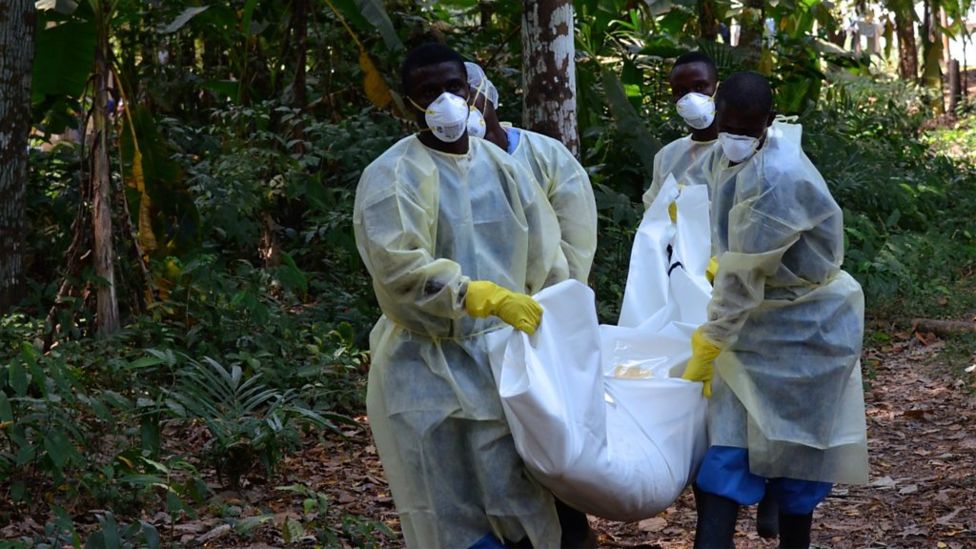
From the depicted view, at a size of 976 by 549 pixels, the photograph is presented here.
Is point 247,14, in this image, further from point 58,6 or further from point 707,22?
point 707,22

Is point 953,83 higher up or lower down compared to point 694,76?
lower down

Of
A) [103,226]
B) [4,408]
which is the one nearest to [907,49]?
[103,226]

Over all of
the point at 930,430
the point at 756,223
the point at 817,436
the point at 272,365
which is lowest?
the point at 930,430

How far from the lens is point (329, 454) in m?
6.12

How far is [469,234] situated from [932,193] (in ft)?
29.0

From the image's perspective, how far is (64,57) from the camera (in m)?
7.16

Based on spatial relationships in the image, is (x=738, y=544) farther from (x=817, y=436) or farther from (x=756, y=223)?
(x=756, y=223)

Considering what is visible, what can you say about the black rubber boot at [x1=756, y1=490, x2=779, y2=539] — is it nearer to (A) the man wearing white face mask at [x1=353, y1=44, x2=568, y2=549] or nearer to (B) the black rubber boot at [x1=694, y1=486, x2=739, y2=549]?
(B) the black rubber boot at [x1=694, y1=486, x2=739, y2=549]

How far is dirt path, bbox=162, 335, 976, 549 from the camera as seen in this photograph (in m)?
4.92

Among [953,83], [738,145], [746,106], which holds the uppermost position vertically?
[746,106]

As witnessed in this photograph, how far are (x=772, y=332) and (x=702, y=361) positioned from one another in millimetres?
237

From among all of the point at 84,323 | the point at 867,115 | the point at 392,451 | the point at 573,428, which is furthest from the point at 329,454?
the point at 867,115

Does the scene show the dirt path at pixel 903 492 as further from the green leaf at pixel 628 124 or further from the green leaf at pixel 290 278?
the green leaf at pixel 290 278

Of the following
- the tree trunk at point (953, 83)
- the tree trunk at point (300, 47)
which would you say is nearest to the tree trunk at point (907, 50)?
the tree trunk at point (953, 83)
